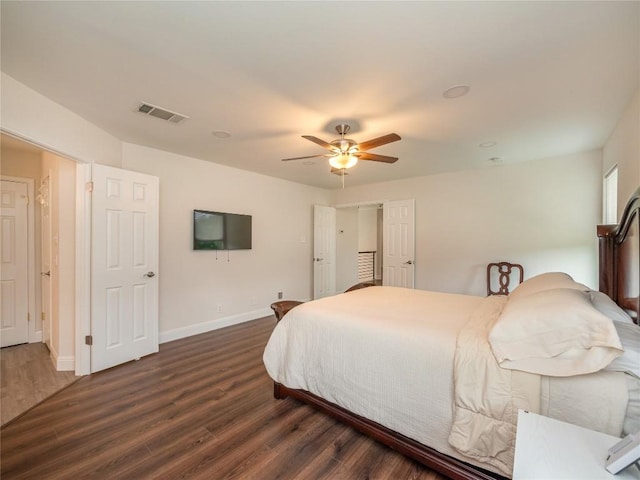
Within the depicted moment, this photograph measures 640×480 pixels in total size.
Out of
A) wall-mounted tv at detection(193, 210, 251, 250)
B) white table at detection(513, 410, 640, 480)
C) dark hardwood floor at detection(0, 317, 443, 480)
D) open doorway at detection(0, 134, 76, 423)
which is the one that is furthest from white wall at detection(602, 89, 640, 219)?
open doorway at detection(0, 134, 76, 423)

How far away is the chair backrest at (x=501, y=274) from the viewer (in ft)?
13.6

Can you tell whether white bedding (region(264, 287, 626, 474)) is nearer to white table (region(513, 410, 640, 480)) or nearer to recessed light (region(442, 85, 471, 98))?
white table (region(513, 410, 640, 480))

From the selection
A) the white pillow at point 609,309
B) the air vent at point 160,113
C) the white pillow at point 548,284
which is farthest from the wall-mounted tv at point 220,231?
the white pillow at point 609,309

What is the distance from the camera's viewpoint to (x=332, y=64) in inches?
72.9

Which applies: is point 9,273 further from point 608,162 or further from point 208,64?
point 608,162

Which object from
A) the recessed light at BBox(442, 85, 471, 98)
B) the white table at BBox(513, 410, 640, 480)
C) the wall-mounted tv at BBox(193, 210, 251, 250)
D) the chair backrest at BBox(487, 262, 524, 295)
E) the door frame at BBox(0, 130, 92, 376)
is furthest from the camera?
the chair backrest at BBox(487, 262, 524, 295)

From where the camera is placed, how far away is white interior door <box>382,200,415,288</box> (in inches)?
203

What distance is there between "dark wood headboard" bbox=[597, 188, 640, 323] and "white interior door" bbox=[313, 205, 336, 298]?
4.33m

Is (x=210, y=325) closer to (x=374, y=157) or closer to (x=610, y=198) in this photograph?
(x=374, y=157)

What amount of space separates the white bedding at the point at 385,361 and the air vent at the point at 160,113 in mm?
2136

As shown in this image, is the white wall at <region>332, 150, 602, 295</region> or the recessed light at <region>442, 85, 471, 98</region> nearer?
the recessed light at <region>442, 85, 471, 98</region>

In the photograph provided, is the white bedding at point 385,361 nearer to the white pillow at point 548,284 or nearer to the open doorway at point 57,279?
the white pillow at point 548,284

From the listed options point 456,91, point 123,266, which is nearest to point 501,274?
point 456,91

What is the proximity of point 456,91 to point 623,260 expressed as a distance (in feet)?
5.49
